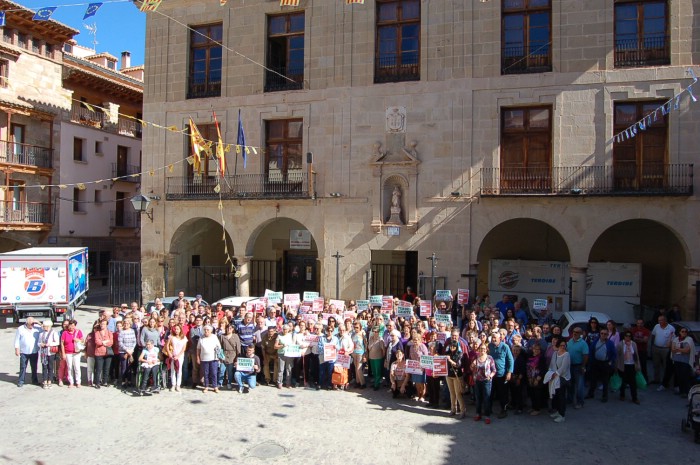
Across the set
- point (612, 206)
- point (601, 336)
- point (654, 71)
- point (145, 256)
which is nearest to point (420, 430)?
point (601, 336)

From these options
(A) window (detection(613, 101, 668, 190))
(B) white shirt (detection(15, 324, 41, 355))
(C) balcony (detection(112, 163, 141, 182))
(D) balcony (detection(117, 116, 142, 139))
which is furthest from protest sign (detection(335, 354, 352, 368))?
(D) balcony (detection(117, 116, 142, 139))

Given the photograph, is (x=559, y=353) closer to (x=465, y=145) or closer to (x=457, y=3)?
(x=465, y=145)

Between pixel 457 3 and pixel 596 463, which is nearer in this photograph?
pixel 596 463

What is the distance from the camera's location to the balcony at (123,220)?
3481 cm

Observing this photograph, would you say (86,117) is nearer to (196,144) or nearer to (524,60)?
→ (196,144)

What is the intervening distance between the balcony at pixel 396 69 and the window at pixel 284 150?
351 cm

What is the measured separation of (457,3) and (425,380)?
13.7 m

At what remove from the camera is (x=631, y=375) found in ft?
39.7

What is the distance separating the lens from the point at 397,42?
20.8 m

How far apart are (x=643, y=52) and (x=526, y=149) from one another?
469 cm

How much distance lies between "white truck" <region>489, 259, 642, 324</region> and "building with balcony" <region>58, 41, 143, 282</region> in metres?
20.9

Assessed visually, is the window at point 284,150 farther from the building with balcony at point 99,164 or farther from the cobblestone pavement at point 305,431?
the building with balcony at point 99,164

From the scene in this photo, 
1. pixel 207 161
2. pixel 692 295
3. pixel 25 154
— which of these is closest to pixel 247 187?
pixel 207 161

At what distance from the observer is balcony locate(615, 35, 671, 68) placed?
1844cm
